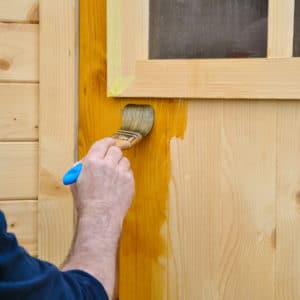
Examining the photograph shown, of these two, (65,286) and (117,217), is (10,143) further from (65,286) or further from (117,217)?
(65,286)

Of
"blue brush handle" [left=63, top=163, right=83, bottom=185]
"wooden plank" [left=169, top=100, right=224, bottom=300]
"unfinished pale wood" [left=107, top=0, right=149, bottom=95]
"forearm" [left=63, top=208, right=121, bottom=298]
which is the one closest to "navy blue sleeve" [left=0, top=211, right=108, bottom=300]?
"forearm" [left=63, top=208, right=121, bottom=298]

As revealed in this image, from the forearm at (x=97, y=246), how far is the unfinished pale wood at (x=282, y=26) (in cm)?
38

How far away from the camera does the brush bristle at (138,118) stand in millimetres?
1015

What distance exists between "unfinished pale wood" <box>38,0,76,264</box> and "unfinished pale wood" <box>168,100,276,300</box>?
21 cm

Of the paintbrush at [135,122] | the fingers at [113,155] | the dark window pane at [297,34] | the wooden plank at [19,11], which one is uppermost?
the wooden plank at [19,11]

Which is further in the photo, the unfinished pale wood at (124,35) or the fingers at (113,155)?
the unfinished pale wood at (124,35)

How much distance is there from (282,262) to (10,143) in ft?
1.76

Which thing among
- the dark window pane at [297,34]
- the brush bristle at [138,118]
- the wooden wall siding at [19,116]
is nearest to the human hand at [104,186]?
the brush bristle at [138,118]

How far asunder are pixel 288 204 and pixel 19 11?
596 millimetres

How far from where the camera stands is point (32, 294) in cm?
68

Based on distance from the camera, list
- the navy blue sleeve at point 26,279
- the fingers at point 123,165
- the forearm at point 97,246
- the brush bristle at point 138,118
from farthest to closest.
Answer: the brush bristle at point 138,118, the fingers at point 123,165, the forearm at point 97,246, the navy blue sleeve at point 26,279

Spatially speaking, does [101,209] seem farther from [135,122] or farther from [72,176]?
[135,122]

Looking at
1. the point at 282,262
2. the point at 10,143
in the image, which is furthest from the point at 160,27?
the point at 282,262

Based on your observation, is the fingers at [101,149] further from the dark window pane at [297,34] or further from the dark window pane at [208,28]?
the dark window pane at [297,34]
